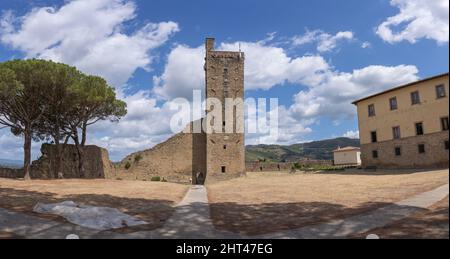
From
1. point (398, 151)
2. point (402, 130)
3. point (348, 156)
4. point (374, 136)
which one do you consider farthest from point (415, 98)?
point (348, 156)

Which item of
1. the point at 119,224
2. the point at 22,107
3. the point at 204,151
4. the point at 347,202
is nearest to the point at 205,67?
the point at 204,151

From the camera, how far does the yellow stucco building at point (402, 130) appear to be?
23375 millimetres

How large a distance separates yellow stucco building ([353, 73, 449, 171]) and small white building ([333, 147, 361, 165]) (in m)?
21.4

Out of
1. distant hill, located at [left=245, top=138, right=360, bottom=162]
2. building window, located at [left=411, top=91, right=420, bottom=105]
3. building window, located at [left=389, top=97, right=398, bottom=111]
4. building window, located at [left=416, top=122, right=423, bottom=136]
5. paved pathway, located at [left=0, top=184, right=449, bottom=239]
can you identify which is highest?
distant hill, located at [left=245, top=138, right=360, bottom=162]

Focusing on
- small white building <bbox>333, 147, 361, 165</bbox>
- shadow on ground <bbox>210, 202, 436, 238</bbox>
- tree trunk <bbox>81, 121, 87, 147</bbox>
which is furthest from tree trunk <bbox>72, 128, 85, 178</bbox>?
small white building <bbox>333, 147, 361, 165</bbox>

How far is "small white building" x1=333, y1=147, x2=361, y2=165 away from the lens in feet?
175

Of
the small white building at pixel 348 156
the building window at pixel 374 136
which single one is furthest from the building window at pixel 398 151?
the small white building at pixel 348 156

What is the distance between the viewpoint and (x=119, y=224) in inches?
351

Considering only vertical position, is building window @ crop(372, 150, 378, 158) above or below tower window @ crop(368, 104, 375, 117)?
below

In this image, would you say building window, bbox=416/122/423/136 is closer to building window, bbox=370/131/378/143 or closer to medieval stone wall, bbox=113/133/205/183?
building window, bbox=370/131/378/143

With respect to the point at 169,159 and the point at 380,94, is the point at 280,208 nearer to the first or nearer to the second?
the point at 380,94

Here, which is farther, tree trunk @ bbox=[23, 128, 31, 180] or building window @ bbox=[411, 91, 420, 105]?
tree trunk @ bbox=[23, 128, 31, 180]

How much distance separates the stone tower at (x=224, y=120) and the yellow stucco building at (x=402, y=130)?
38.6 feet
